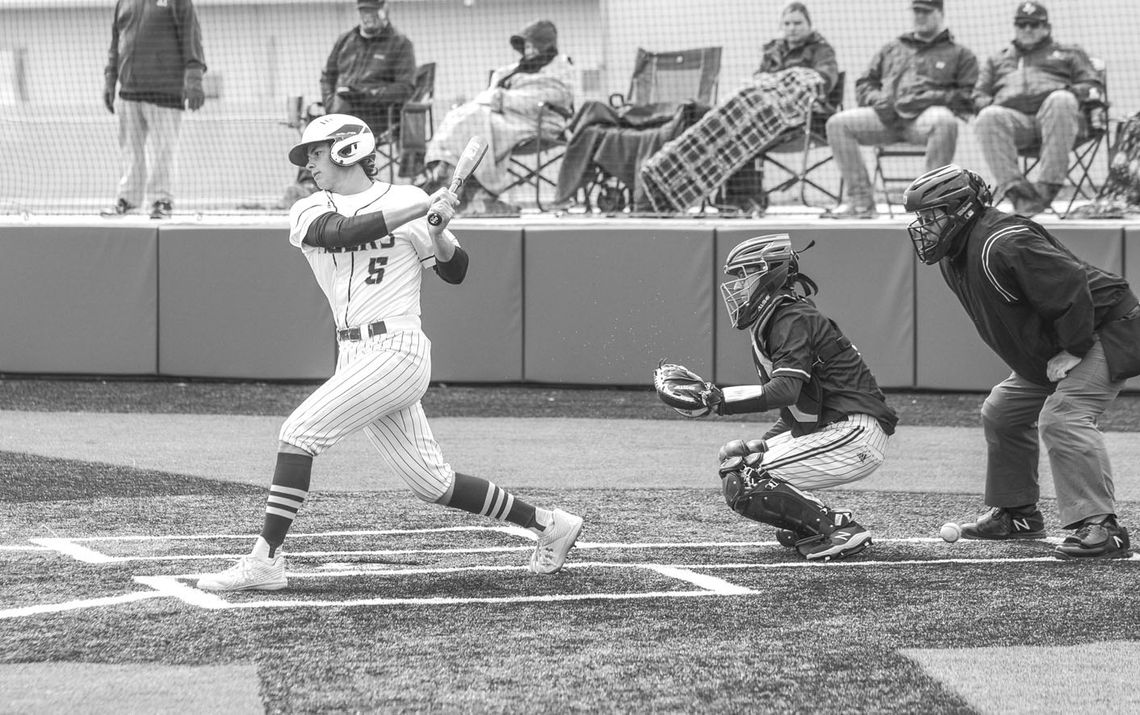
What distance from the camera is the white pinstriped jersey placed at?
5258 mm

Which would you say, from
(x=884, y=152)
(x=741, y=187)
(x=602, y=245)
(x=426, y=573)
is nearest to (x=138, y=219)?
(x=602, y=245)

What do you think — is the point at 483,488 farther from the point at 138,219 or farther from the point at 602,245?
the point at 138,219

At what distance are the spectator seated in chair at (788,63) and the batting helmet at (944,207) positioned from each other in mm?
5707

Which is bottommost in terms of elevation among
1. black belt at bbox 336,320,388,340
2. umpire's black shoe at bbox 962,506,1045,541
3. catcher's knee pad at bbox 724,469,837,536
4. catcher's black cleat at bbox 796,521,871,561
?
umpire's black shoe at bbox 962,506,1045,541

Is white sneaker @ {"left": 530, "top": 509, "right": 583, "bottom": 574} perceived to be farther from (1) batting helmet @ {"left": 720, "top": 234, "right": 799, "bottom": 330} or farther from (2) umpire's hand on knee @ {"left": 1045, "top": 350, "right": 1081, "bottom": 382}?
(2) umpire's hand on knee @ {"left": 1045, "top": 350, "right": 1081, "bottom": 382}

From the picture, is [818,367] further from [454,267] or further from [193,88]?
[193,88]

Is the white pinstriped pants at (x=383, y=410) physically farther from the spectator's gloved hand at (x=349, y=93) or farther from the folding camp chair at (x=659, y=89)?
the spectator's gloved hand at (x=349, y=93)

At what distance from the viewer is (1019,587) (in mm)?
5336

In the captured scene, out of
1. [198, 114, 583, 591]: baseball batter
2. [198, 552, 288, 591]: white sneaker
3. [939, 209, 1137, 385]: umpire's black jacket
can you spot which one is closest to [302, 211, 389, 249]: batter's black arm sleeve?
[198, 114, 583, 591]: baseball batter

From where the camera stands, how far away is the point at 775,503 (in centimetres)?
579

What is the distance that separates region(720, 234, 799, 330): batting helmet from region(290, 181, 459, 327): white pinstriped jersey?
1.20 metres

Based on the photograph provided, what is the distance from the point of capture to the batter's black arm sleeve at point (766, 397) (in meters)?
5.54

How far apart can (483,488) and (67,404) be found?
248 inches

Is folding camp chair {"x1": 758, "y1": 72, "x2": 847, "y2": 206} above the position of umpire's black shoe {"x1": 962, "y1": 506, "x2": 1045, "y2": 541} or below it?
above
